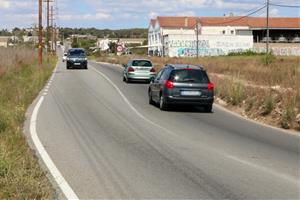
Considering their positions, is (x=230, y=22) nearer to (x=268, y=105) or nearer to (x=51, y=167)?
(x=268, y=105)

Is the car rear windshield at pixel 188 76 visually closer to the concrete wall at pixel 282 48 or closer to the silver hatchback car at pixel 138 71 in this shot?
the silver hatchback car at pixel 138 71

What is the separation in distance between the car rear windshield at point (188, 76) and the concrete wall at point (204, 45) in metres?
95.0

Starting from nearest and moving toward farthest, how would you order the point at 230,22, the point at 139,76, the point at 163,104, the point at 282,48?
the point at 163,104
the point at 139,76
the point at 282,48
the point at 230,22

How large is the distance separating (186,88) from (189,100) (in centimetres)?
41

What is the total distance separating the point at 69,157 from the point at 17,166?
1.87 meters

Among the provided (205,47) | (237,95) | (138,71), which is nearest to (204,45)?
(205,47)

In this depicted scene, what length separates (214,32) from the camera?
13775 centimetres

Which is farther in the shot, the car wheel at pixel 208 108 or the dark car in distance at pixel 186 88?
the car wheel at pixel 208 108

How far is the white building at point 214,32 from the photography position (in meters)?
117

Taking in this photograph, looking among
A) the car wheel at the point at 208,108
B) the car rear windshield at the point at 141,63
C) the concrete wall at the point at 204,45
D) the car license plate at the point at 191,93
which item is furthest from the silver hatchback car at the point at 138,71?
the concrete wall at the point at 204,45

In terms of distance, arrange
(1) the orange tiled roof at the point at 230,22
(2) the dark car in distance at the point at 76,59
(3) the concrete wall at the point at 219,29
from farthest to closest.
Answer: (1) the orange tiled roof at the point at 230,22 → (3) the concrete wall at the point at 219,29 → (2) the dark car in distance at the point at 76,59

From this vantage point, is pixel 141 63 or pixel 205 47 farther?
pixel 205 47

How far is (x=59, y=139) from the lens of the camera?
1255 cm

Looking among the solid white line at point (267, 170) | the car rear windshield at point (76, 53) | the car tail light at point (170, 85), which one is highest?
the car rear windshield at point (76, 53)
